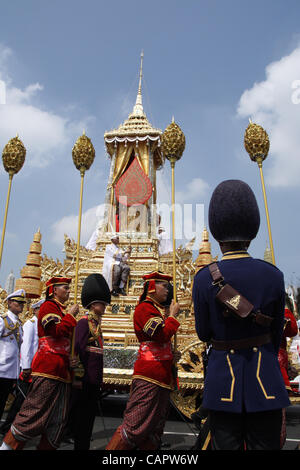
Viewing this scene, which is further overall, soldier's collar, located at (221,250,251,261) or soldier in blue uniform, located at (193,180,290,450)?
soldier's collar, located at (221,250,251,261)

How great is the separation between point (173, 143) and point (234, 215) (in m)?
3.41

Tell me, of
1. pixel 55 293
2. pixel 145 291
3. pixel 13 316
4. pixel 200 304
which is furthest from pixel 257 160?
pixel 13 316

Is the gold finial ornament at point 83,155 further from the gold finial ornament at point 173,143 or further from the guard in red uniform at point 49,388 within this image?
the guard in red uniform at point 49,388

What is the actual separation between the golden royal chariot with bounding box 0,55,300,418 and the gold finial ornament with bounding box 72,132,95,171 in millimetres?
20

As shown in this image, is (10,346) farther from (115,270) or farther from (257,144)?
(115,270)

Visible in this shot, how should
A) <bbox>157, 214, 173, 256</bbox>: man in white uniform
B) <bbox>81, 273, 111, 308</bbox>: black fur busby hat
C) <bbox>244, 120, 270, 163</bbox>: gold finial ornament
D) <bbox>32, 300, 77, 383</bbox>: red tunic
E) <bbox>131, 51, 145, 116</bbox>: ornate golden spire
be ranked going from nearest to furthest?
<bbox>32, 300, 77, 383</bbox>: red tunic → <bbox>81, 273, 111, 308</bbox>: black fur busby hat → <bbox>244, 120, 270, 163</bbox>: gold finial ornament → <bbox>157, 214, 173, 256</bbox>: man in white uniform → <bbox>131, 51, 145, 116</bbox>: ornate golden spire

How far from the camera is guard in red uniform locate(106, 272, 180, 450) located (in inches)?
136

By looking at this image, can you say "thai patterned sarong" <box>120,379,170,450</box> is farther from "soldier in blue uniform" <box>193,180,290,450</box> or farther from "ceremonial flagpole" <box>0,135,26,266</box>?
"ceremonial flagpole" <box>0,135,26,266</box>

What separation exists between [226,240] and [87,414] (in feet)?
9.93

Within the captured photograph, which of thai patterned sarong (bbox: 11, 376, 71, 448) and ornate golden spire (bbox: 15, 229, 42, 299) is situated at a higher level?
ornate golden spire (bbox: 15, 229, 42, 299)

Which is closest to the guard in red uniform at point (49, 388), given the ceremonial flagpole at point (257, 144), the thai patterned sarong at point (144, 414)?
the thai patterned sarong at point (144, 414)

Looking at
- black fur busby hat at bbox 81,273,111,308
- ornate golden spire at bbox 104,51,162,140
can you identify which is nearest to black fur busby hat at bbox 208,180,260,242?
black fur busby hat at bbox 81,273,111,308

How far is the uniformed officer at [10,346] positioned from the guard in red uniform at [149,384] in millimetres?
2514
